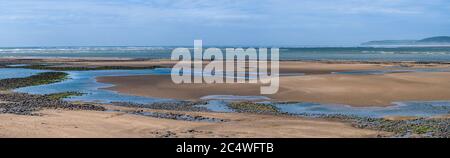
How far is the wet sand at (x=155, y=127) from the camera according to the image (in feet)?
45.6

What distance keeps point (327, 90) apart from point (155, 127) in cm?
1397

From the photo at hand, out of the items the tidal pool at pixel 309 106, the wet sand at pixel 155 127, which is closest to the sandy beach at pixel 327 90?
the tidal pool at pixel 309 106

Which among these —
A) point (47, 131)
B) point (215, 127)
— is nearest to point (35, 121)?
point (47, 131)

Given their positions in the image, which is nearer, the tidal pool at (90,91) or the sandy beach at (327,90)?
the sandy beach at (327,90)

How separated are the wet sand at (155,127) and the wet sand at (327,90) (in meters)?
6.79

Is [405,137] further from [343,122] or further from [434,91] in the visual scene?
[434,91]

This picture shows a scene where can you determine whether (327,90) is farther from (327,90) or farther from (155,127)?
(155,127)

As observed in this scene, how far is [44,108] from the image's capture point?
19.3m

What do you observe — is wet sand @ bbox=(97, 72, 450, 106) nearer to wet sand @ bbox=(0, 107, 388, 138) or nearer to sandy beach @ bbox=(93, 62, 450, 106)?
sandy beach @ bbox=(93, 62, 450, 106)

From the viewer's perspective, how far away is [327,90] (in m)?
27.2

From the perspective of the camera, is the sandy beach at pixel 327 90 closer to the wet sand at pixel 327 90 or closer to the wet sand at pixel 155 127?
the wet sand at pixel 327 90
